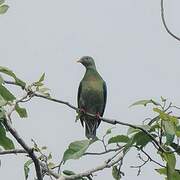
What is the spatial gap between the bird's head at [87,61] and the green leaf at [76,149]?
22.5ft

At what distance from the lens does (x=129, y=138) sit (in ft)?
10.8

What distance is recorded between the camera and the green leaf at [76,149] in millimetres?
3340

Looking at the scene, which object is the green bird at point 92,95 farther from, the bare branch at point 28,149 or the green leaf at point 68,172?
the bare branch at point 28,149

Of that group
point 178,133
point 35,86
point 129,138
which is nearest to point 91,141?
point 129,138

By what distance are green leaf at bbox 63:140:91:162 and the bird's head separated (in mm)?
6848

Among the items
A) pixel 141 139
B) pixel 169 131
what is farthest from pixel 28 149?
pixel 169 131

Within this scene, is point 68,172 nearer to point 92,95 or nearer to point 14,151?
point 14,151

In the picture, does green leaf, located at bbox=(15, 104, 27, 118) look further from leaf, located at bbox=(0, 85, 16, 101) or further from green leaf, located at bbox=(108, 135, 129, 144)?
green leaf, located at bbox=(108, 135, 129, 144)

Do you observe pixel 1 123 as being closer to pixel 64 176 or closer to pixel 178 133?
pixel 64 176

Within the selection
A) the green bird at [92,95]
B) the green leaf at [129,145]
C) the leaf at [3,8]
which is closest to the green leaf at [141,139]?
the green leaf at [129,145]

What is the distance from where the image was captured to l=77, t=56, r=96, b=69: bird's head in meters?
10.3

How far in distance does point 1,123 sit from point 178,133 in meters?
0.93

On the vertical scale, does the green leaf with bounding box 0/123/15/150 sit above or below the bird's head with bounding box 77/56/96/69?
below

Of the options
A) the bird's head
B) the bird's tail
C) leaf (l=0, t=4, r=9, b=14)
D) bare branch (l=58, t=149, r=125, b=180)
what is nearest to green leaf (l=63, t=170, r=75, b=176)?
Answer: bare branch (l=58, t=149, r=125, b=180)
